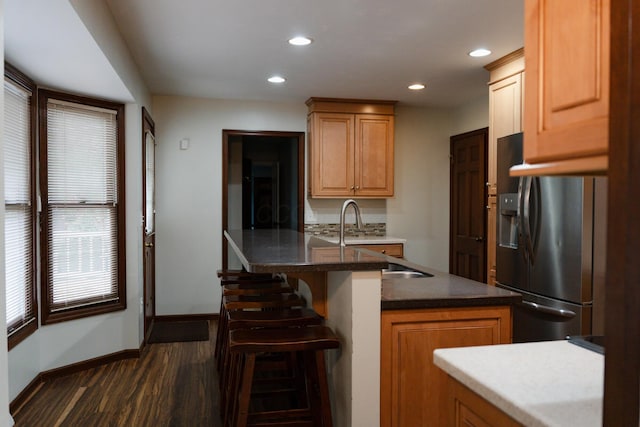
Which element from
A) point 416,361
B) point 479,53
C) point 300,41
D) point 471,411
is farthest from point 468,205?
point 471,411

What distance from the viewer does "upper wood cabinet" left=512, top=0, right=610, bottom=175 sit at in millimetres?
771

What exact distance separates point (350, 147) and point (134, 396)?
10.4 feet

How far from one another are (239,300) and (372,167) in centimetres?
283

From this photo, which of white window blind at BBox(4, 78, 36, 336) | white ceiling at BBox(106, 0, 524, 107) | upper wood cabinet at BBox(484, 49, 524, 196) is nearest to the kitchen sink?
upper wood cabinet at BBox(484, 49, 524, 196)

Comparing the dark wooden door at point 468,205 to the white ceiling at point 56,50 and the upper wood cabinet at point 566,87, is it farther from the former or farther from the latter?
the upper wood cabinet at point 566,87

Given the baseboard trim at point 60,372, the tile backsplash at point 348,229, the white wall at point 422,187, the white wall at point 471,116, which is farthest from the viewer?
the white wall at point 422,187

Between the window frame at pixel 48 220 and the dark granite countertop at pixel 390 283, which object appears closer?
the dark granite countertop at pixel 390 283

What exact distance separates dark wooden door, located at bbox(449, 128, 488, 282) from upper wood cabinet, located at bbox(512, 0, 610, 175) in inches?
170

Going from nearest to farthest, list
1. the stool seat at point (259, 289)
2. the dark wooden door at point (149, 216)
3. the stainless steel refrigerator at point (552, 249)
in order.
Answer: the stainless steel refrigerator at point (552, 249), the stool seat at point (259, 289), the dark wooden door at point (149, 216)

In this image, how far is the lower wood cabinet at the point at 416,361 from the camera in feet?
6.66

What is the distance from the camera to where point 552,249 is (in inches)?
119

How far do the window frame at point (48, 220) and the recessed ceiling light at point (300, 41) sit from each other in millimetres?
1497

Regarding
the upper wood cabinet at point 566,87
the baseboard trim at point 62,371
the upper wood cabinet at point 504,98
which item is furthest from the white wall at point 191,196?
the upper wood cabinet at point 566,87

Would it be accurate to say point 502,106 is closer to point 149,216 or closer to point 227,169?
point 227,169
